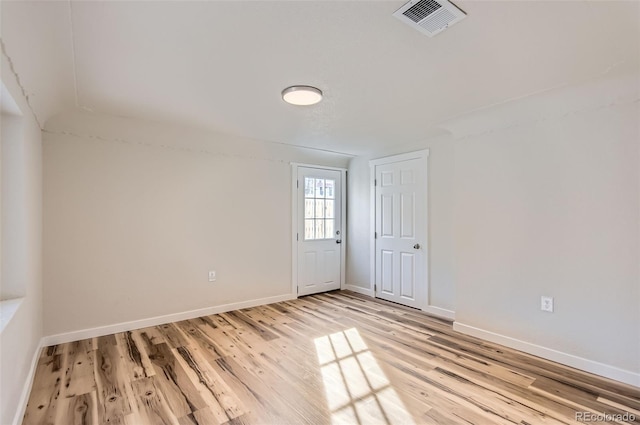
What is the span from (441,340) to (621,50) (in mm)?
2686

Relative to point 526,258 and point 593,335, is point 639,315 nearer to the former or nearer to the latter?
point 593,335

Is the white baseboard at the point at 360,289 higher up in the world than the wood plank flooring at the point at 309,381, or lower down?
higher up

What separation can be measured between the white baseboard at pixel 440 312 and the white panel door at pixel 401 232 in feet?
0.34

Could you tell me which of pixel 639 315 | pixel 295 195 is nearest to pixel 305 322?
pixel 295 195

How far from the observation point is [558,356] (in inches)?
108

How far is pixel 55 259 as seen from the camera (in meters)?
3.09

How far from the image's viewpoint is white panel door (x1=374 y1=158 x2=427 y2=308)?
4.20 meters

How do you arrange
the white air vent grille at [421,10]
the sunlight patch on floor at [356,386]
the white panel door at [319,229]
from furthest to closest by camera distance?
1. the white panel door at [319,229]
2. the sunlight patch on floor at [356,386]
3. the white air vent grille at [421,10]

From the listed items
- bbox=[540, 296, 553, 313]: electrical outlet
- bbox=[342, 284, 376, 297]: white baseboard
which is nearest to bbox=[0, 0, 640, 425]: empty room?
bbox=[540, 296, 553, 313]: electrical outlet

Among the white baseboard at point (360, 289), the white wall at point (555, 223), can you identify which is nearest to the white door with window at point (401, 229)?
the white baseboard at point (360, 289)

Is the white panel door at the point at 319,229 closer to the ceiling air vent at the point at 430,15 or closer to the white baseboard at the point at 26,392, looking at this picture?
the white baseboard at the point at 26,392

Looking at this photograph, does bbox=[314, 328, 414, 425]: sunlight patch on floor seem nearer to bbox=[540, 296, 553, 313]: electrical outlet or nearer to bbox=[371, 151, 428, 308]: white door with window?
bbox=[371, 151, 428, 308]: white door with window

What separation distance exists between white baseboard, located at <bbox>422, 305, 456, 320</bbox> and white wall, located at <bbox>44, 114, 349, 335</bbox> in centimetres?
201

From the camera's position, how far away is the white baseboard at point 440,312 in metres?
3.86
